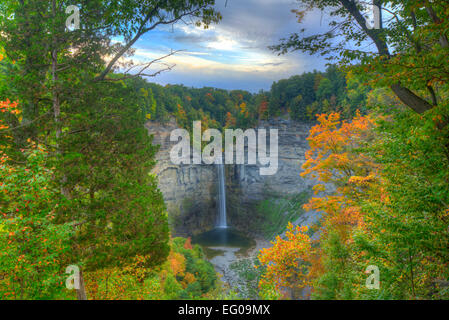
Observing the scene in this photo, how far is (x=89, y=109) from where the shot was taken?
7477mm

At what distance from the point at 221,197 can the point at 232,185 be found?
9.95ft

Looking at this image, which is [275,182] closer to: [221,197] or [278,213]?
[278,213]

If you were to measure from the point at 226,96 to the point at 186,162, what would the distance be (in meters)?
17.9

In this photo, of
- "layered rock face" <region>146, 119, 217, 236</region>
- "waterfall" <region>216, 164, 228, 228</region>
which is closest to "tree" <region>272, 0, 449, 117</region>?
"layered rock face" <region>146, 119, 217, 236</region>

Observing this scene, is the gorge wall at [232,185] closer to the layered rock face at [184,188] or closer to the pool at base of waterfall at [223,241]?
the layered rock face at [184,188]

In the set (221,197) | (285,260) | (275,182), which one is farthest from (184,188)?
(285,260)

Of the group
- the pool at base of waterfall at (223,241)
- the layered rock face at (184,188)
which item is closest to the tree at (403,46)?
the pool at base of waterfall at (223,241)

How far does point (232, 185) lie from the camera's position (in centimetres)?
4212

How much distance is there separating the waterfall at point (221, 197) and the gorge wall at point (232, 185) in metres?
0.79

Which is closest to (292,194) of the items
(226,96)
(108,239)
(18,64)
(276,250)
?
(226,96)

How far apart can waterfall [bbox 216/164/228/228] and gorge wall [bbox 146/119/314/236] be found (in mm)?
786

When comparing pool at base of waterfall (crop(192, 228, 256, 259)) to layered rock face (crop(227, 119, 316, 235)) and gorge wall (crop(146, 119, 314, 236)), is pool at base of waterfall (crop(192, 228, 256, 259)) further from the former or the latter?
layered rock face (crop(227, 119, 316, 235))

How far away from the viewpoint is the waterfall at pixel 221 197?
1476 inches
